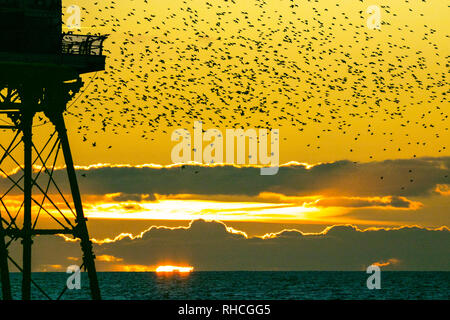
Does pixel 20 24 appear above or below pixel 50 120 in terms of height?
above

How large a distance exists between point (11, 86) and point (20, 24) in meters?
2.70

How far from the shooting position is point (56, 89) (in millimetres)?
39594

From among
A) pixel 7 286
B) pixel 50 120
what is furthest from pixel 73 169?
pixel 7 286
